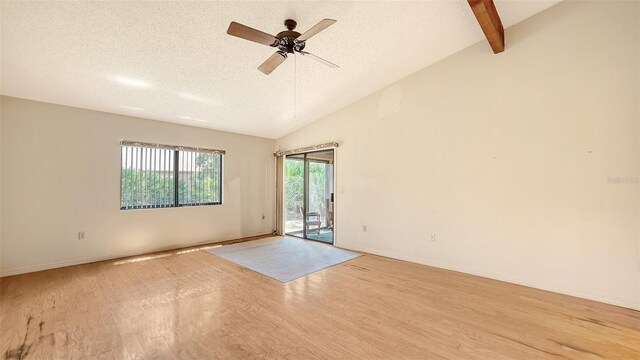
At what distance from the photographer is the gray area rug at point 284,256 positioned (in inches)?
150

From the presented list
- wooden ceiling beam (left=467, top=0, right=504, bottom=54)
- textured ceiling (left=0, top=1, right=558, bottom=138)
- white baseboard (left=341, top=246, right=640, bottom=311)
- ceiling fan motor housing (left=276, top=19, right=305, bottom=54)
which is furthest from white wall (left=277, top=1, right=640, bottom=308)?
ceiling fan motor housing (left=276, top=19, right=305, bottom=54)

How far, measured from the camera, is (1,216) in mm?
3551

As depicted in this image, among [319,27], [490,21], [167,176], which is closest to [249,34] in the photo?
[319,27]

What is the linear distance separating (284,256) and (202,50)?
3340mm

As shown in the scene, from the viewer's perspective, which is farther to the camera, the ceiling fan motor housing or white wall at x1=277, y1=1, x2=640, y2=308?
white wall at x1=277, y1=1, x2=640, y2=308

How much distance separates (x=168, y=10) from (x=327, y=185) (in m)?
4.14

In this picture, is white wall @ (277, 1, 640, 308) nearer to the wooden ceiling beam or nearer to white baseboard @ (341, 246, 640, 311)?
white baseboard @ (341, 246, 640, 311)

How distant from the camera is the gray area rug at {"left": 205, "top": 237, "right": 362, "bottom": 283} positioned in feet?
12.5

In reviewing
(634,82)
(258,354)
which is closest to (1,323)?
(258,354)

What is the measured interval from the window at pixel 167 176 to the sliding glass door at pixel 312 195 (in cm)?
177

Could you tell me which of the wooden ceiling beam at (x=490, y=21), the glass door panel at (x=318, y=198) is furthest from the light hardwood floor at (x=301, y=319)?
the wooden ceiling beam at (x=490, y=21)

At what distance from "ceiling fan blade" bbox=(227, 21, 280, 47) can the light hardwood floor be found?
261 cm

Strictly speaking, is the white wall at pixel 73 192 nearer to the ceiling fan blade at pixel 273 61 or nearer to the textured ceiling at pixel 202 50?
the textured ceiling at pixel 202 50

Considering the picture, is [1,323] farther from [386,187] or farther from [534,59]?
[534,59]
